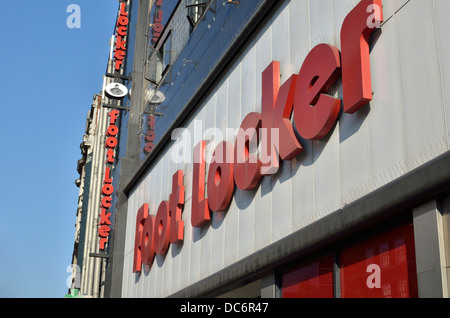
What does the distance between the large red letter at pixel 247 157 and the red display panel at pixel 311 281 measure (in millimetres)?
1811

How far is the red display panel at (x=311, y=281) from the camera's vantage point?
8.80 m

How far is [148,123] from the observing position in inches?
935

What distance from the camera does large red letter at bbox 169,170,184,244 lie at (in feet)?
48.3

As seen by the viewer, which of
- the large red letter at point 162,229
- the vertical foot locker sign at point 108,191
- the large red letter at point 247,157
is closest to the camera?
the large red letter at point 247,157

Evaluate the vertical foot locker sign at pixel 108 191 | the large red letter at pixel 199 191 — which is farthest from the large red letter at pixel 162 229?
the vertical foot locker sign at pixel 108 191

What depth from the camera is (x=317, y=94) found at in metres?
9.09

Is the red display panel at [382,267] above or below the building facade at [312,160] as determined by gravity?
below

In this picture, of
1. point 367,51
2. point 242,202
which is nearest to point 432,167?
point 367,51

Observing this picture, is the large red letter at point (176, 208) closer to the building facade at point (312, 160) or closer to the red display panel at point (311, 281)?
the building facade at point (312, 160)

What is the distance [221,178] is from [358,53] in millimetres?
4879

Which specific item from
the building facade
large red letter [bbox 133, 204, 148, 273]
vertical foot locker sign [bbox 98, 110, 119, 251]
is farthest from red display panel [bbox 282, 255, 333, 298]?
vertical foot locker sign [bbox 98, 110, 119, 251]

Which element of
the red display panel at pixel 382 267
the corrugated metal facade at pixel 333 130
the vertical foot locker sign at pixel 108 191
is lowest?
the red display panel at pixel 382 267

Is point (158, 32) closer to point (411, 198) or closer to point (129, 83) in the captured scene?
point (129, 83)
